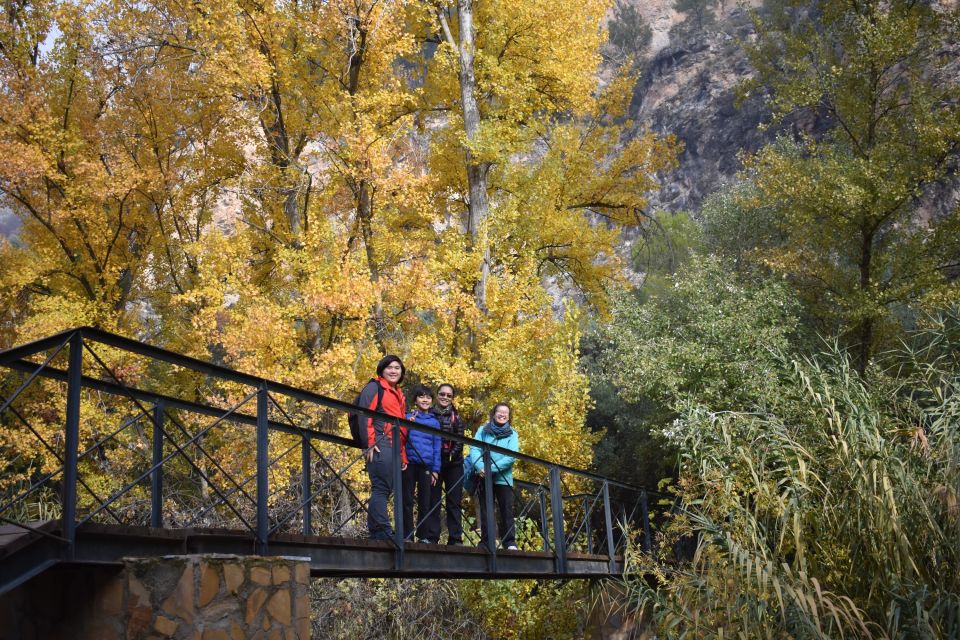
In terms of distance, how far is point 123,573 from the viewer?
15.5ft

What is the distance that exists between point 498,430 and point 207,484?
11.0 ft

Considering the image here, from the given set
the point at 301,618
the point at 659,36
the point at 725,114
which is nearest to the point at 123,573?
the point at 301,618

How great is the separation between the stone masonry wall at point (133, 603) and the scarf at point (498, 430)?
5.06 meters

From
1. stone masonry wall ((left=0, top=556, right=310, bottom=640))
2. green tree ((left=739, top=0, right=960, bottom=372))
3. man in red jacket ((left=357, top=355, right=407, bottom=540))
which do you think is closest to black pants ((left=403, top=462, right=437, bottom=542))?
man in red jacket ((left=357, top=355, right=407, bottom=540))

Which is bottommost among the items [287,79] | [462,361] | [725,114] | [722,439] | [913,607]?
[913,607]

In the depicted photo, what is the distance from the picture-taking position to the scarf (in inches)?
389

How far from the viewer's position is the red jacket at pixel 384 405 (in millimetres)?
7414

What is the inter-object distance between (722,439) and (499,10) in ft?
42.3

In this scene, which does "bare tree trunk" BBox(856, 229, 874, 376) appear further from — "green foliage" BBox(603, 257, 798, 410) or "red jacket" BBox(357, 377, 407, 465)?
"red jacket" BBox(357, 377, 407, 465)

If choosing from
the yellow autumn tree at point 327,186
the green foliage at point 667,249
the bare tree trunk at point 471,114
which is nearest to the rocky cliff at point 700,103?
the green foliage at point 667,249

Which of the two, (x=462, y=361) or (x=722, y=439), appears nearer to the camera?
(x=722, y=439)

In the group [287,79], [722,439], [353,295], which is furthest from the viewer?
[287,79]

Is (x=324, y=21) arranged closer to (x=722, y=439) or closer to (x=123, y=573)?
(x=722, y=439)

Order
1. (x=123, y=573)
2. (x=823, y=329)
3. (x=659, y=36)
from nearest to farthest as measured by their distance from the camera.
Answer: (x=123, y=573) < (x=823, y=329) < (x=659, y=36)
